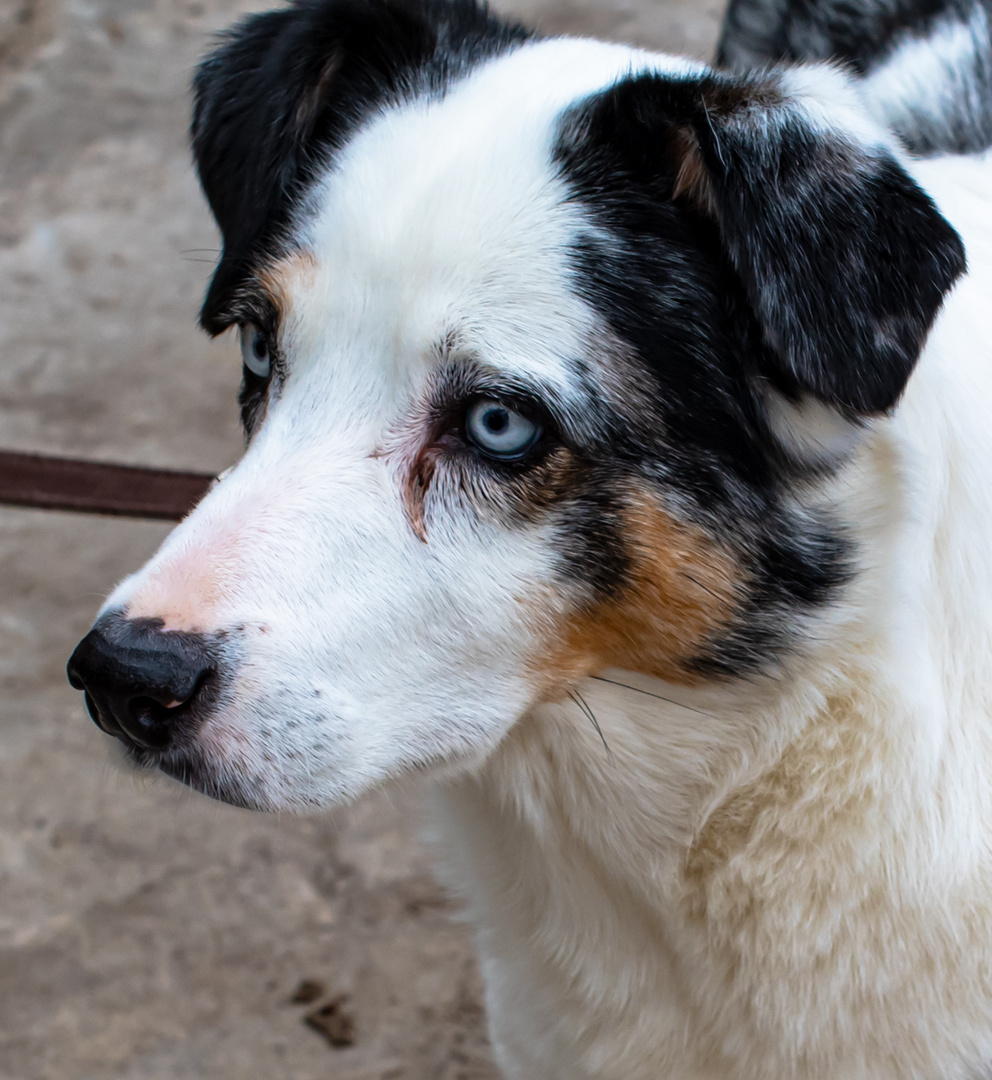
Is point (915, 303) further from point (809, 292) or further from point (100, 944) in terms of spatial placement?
point (100, 944)

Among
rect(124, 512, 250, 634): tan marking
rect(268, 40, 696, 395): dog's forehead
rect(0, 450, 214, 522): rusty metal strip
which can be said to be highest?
rect(268, 40, 696, 395): dog's forehead

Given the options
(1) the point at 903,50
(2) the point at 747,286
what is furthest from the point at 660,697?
(1) the point at 903,50

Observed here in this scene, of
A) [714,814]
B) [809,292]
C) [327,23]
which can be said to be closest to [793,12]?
[327,23]

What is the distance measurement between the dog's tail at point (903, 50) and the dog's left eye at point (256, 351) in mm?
1720

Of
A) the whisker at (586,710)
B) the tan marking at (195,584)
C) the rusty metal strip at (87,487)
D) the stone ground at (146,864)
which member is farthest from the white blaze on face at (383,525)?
the rusty metal strip at (87,487)

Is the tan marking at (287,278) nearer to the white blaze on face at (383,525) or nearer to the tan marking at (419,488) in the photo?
the white blaze on face at (383,525)

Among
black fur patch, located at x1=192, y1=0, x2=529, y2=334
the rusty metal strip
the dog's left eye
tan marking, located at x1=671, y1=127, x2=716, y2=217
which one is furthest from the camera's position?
the rusty metal strip

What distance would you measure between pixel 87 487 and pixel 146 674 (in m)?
1.65

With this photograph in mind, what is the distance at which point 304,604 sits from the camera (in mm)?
1757

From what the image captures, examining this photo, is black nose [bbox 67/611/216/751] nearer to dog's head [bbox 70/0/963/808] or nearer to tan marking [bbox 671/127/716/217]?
dog's head [bbox 70/0/963/808]

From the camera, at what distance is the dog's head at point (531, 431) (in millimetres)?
1725

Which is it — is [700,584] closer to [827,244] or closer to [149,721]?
[827,244]

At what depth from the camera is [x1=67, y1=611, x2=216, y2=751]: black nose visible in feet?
5.45

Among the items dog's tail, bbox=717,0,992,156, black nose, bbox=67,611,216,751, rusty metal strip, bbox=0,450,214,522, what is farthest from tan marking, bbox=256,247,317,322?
dog's tail, bbox=717,0,992,156
